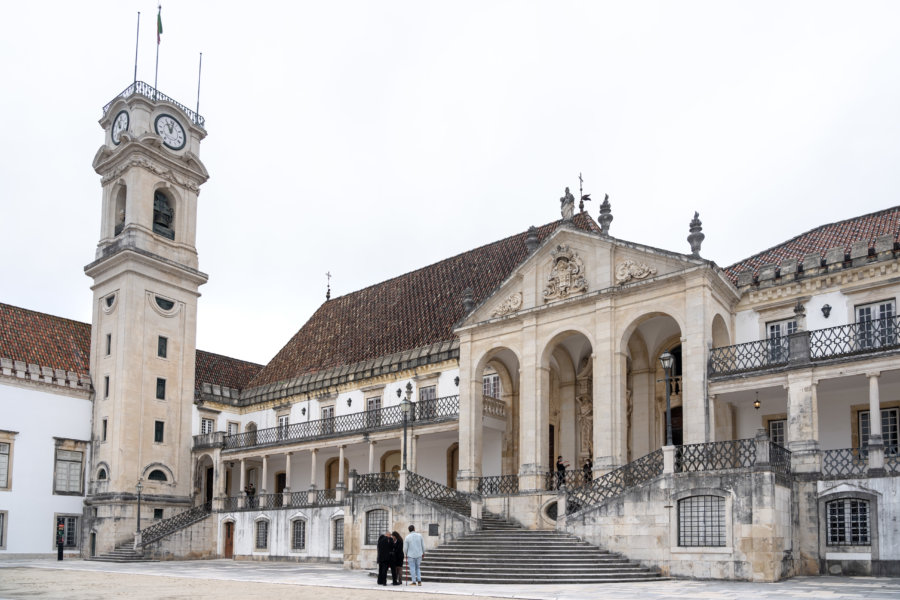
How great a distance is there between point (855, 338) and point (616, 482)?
7169 millimetres

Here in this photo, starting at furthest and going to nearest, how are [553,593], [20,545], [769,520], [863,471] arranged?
1. [20,545]
2. [863,471]
3. [769,520]
4. [553,593]

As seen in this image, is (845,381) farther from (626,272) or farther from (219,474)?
(219,474)

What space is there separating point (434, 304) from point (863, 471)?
20.8 m

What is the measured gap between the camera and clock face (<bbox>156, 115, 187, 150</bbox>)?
4078cm

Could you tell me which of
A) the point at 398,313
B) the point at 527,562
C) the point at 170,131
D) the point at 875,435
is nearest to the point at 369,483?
the point at 527,562

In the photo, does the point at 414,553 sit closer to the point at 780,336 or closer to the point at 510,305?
the point at 510,305

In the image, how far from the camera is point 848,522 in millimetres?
19828

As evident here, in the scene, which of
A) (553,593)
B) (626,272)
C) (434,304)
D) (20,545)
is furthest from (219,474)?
(553,593)

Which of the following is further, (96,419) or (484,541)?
(96,419)

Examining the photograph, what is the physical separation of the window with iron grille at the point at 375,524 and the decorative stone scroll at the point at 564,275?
26.9ft

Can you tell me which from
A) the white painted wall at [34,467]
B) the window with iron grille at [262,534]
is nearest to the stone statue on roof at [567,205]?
the window with iron grille at [262,534]

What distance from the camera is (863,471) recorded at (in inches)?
783

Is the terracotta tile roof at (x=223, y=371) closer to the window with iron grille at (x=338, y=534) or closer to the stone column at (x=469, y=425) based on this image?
the window with iron grille at (x=338, y=534)

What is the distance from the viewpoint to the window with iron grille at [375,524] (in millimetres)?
25070
